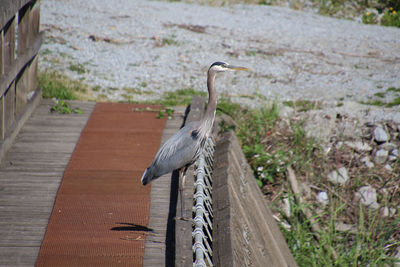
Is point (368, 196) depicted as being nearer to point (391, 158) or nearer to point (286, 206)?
point (391, 158)

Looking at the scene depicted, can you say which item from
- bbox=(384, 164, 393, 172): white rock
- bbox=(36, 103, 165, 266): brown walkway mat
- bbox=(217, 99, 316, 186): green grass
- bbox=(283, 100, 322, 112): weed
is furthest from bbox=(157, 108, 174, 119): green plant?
bbox=(384, 164, 393, 172): white rock

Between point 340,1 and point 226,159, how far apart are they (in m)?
13.9

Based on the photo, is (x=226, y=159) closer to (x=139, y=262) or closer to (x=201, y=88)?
(x=139, y=262)

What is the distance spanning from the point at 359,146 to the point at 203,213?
15.3 feet

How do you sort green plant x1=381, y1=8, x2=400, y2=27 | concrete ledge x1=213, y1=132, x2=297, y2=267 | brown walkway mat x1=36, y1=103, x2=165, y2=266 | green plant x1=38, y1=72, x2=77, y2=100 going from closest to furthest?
concrete ledge x1=213, y1=132, x2=297, y2=267 → brown walkway mat x1=36, y1=103, x2=165, y2=266 → green plant x1=38, y1=72, x2=77, y2=100 → green plant x1=381, y1=8, x2=400, y2=27

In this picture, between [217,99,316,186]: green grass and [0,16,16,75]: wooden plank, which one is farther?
[217,99,316,186]: green grass

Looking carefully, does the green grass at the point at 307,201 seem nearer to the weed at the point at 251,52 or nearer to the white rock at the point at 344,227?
the white rock at the point at 344,227

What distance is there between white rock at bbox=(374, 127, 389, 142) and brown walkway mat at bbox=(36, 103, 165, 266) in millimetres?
3506

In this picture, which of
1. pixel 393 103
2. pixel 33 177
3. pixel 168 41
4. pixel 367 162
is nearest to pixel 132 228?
pixel 33 177

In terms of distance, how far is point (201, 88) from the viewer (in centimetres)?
1102

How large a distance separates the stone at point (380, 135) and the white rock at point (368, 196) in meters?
0.93

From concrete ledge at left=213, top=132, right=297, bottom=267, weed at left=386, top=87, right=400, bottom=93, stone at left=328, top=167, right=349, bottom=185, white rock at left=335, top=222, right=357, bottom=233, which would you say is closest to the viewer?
concrete ledge at left=213, top=132, right=297, bottom=267

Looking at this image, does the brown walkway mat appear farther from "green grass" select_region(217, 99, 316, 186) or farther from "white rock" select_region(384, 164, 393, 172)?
"white rock" select_region(384, 164, 393, 172)

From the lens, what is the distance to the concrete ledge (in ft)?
14.2
